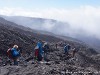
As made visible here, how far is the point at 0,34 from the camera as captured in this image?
3900 cm

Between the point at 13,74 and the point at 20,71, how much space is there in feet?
1.77

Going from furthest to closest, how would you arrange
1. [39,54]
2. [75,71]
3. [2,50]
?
[2,50] → [39,54] → [75,71]

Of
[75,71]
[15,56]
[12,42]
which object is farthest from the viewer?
[12,42]

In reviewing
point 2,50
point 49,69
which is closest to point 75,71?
point 49,69

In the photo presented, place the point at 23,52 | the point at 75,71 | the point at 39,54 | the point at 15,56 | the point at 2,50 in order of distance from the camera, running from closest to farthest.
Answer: the point at 75,71, the point at 15,56, the point at 39,54, the point at 2,50, the point at 23,52

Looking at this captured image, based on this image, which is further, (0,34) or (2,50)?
(0,34)

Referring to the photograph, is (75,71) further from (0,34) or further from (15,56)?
(0,34)

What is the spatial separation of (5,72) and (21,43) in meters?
21.5

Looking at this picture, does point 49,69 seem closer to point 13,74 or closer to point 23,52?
point 13,74

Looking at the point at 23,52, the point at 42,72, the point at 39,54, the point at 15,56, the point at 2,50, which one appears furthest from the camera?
the point at 23,52

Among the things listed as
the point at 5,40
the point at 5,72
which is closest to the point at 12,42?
the point at 5,40

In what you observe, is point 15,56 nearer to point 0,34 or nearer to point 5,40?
point 5,40

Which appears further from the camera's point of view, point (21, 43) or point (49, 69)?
point (21, 43)

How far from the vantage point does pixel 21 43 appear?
38.3 meters
